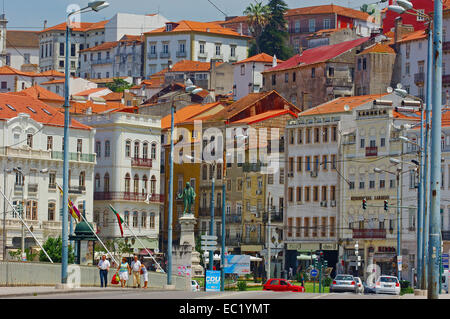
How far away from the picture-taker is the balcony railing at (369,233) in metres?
102

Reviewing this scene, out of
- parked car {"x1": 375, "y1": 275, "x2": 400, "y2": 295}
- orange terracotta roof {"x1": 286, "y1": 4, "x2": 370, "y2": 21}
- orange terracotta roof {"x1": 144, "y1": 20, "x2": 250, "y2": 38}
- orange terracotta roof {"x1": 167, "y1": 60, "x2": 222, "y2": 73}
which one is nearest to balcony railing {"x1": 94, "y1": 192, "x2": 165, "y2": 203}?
parked car {"x1": 375, "y1": 275, "x2": 400, "y2": 295}

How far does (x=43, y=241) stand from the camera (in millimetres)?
100125

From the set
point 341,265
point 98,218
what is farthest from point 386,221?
point 98,218

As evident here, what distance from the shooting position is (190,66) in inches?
7018

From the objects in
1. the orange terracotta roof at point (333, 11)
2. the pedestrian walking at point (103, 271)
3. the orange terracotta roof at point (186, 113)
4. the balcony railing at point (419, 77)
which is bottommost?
the pedestrian walking at point (103, 271)

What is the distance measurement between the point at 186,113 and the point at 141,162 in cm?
1931

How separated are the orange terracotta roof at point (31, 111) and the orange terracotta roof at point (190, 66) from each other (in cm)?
6715

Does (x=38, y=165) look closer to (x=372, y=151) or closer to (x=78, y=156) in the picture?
(x=78, y=156)

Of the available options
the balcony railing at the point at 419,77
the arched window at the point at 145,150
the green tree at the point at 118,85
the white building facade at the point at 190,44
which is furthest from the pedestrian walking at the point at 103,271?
the white building facade at the point at 190,44

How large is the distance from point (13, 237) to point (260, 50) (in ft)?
279

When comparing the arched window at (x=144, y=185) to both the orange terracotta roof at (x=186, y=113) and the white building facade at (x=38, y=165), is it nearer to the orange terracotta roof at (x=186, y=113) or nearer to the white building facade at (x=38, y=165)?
the white building facade at (x=38, y=165)

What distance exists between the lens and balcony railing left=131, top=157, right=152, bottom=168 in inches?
4417

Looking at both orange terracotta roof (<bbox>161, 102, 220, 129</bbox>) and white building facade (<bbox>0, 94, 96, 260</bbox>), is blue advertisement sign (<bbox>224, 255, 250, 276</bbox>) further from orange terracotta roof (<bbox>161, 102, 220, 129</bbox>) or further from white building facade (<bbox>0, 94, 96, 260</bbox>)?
orange terracotta roof (<bbox>161, 102, 220, 129</bbox>)

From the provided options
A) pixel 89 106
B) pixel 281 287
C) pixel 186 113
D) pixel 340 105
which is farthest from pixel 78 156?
pixel 281 287
